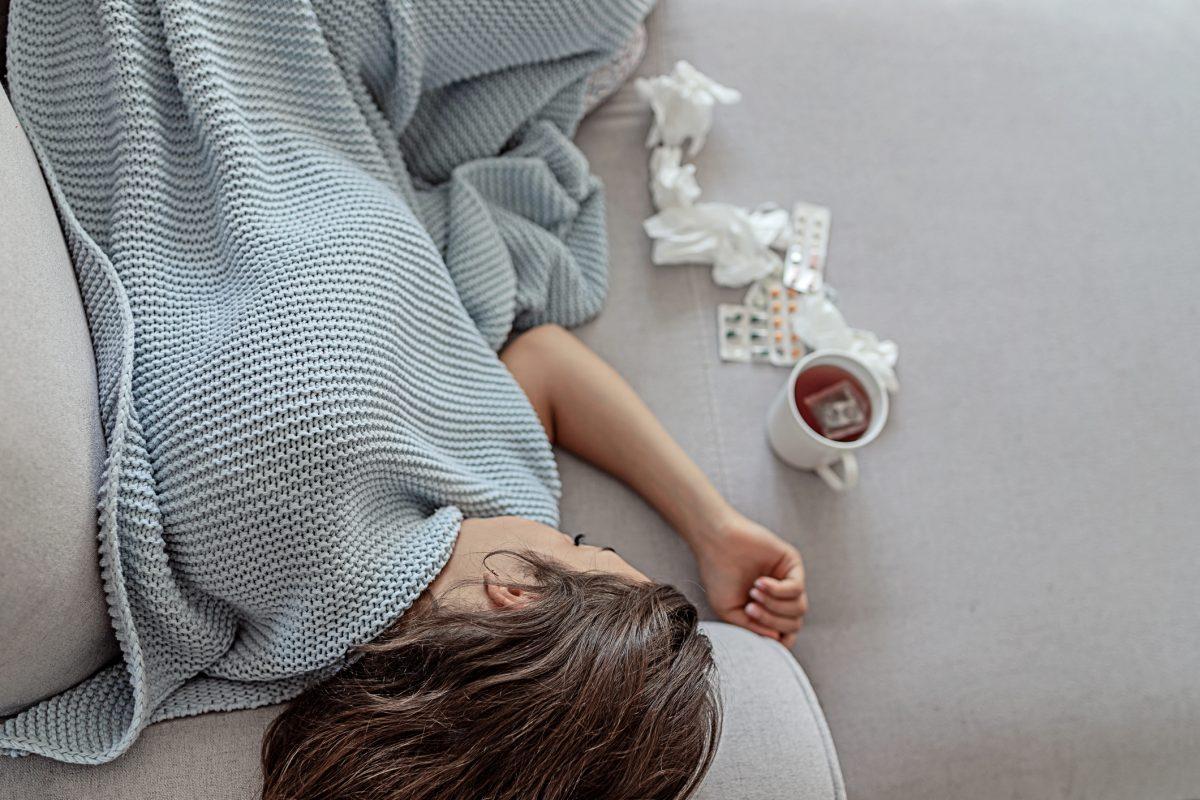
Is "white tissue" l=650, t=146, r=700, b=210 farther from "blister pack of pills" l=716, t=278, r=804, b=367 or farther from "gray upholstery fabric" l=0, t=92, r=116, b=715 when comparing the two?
"gray upholstery fabric" l=0, t=92, r=116, b=715

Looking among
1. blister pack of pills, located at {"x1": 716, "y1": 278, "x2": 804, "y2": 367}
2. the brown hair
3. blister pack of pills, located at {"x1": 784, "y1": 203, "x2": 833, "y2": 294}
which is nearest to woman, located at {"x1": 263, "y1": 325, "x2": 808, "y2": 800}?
the brown hair

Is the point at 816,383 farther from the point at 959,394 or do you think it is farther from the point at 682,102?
the point at 682,102

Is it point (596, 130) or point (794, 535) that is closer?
point (794, 535)

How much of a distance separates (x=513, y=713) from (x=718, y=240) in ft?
2.09

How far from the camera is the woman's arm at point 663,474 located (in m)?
0.92

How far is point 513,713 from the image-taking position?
2.10ft

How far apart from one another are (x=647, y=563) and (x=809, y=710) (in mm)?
234

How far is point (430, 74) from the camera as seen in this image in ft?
3.08

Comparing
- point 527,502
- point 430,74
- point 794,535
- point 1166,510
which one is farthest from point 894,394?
point 430,74

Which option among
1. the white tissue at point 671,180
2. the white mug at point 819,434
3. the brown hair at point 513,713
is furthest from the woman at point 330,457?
the white tissue at point 671,180

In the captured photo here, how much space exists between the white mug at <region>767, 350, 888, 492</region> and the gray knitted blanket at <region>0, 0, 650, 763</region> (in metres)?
0.27

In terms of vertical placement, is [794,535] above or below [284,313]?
below

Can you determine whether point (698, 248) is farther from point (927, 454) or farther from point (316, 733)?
point (316, 733)

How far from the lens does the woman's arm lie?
3.02 ft
